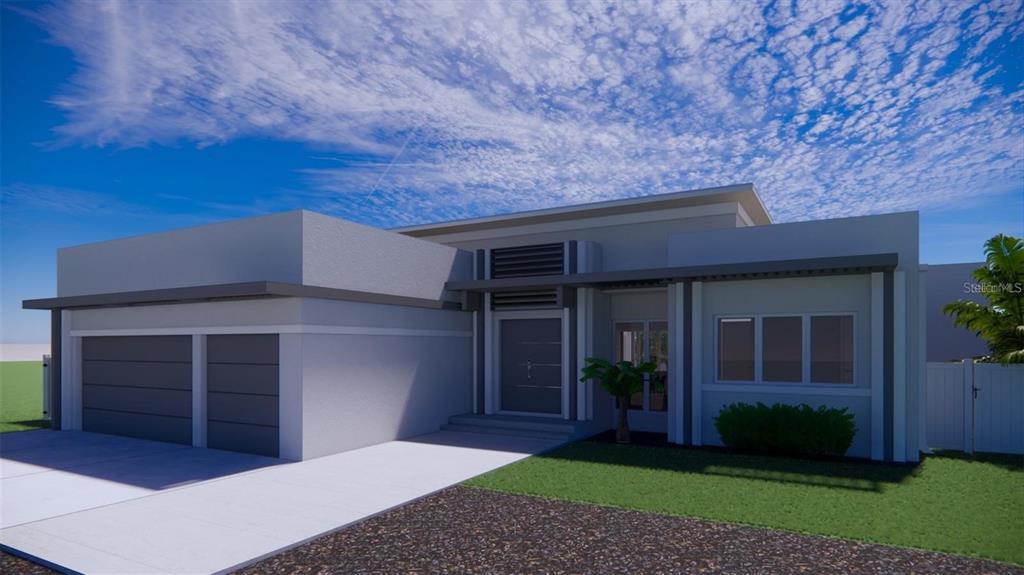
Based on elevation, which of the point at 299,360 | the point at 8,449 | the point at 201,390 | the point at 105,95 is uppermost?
the point at 105,95

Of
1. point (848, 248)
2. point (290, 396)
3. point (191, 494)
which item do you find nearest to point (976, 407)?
point (848, 248)

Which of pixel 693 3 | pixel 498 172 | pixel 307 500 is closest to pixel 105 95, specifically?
pixel 498 172

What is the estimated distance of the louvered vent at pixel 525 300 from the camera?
1401 centimetres

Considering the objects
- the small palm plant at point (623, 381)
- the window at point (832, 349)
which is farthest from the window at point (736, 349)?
the small palm plant at point (623, 381)

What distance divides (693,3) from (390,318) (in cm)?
811

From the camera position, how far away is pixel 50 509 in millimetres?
7414

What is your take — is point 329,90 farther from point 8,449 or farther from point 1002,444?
point 1002,444

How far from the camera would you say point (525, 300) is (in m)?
14.3

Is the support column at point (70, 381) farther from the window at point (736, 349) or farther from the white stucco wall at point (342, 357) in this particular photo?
the window at point (736, 349)

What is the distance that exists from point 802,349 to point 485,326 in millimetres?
7065

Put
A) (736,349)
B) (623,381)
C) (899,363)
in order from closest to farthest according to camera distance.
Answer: (899,363)
(736,349)
(623,381)

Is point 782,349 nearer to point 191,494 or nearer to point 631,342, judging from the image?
point 631,342

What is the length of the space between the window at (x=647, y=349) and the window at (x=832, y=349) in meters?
3.29

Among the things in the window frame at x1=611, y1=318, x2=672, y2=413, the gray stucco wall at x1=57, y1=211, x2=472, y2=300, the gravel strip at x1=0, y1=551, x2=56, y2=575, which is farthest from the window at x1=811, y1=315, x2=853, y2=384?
the gravel strip at x1=0, y1=551, x2=56, y2=575
